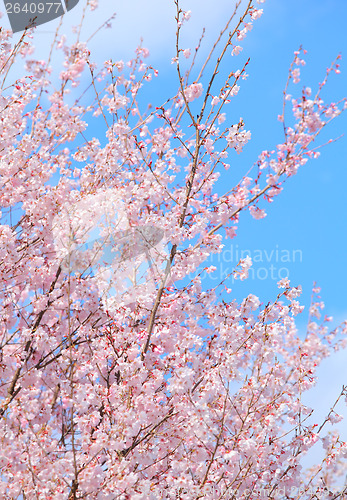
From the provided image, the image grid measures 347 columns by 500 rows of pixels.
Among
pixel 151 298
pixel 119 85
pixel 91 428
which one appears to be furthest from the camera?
pixel 119 85

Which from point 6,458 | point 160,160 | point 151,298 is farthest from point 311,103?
point 6,458

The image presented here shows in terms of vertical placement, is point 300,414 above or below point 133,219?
below

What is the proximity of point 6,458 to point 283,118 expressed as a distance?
5281mm

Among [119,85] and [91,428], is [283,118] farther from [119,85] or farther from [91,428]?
[91,428]

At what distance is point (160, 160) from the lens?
6.95 meters

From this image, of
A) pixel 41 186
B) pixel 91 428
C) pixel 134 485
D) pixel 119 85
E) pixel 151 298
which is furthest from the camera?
pixel 119 85

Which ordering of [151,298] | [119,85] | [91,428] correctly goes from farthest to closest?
[119,85]
[151,298]
[91,428]

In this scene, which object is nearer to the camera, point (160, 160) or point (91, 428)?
point (91, 428)

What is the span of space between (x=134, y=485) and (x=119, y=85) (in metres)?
5.73

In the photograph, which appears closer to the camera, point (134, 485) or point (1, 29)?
point (134, 485)

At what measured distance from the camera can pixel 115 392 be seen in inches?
220

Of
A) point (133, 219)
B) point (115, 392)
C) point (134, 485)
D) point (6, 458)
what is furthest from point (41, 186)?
point (134, 485)

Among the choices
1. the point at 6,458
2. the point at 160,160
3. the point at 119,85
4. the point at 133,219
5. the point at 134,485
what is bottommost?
the point at 134,485

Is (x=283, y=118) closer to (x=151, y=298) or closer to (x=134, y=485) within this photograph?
(x=151, y=298)
